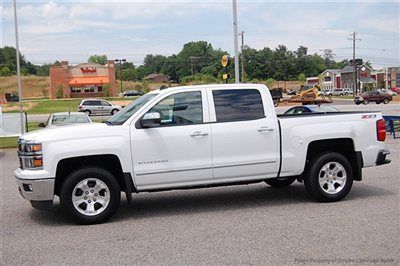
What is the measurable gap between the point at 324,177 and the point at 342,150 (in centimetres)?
66

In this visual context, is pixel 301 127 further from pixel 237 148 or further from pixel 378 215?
pixel 378 215

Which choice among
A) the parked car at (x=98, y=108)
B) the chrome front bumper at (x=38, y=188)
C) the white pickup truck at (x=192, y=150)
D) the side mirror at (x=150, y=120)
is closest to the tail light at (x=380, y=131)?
the white pickup truck at (x=192, y=150)

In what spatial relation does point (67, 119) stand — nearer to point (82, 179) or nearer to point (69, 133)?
point (69, 133)

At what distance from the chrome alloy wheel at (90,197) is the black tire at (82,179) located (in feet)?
0.10

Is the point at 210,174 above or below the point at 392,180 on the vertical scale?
above

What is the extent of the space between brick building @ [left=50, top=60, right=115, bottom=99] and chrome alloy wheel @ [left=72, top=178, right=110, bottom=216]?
92.4m

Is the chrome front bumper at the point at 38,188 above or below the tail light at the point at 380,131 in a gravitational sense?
below

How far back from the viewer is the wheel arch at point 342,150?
25.9 ft

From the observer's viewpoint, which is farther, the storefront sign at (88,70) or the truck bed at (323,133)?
the storefront sign at (88,70)

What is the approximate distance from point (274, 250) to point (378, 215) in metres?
2.21

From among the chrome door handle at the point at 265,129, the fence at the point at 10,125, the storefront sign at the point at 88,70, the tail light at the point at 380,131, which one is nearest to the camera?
the chrome door handle at the point at 265,129

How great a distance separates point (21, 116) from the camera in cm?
2011

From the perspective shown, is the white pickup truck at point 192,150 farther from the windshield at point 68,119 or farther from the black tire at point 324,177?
the windshield at point 68,119

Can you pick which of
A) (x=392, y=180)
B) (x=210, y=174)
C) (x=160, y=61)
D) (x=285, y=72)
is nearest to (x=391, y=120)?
(x=392, y=180)
